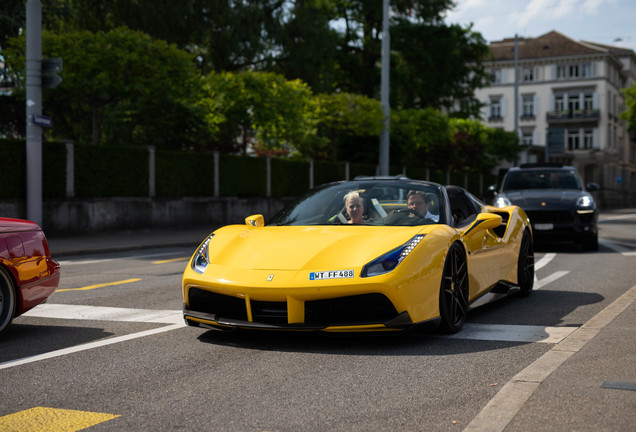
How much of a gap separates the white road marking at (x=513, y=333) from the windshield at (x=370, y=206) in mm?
946

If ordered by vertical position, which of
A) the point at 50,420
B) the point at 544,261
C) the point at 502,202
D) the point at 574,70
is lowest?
the point at 544,261

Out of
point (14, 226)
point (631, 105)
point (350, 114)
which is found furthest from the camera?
point (631, 105)

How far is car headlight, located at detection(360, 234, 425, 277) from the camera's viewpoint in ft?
19.4

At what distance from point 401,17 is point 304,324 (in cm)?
4537

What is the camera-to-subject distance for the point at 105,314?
7.91 metres

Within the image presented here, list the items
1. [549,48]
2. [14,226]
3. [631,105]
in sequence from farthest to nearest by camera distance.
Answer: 1. [549,48]
2. [631,105]
3. [14,226]

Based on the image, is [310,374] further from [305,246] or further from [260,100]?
[260,100]

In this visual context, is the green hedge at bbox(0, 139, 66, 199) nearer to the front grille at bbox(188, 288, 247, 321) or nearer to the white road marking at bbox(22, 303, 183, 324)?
the white road marking at bbox(22, 303, 183, 324)

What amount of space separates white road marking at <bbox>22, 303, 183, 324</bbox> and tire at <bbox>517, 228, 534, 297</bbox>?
3593 millimetres

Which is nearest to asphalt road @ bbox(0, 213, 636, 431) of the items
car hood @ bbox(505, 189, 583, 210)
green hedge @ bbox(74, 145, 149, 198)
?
car hood @ bbox(505, 189, 583, 210)

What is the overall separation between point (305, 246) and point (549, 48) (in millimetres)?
91547

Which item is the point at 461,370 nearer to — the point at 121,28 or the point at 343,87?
the point at 121,28

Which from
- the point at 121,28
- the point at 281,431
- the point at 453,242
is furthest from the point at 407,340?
the point at 121,28

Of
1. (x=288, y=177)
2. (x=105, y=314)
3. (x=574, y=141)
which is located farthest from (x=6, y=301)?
(x=574, y=141)
